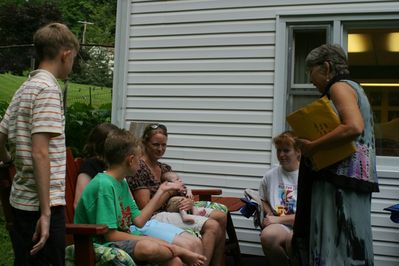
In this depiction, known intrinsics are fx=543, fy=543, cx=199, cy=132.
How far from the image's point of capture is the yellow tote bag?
2836 mm

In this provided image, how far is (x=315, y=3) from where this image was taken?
15.4ft

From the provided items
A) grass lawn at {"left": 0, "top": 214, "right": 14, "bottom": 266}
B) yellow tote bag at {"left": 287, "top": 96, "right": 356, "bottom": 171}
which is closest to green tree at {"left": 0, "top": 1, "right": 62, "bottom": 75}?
grass lawn at {"left": 0, "top": 214, "right": 14, "bottom": 266}

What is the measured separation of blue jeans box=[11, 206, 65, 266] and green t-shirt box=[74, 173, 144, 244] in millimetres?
516

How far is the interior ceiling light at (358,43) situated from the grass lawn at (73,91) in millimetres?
8923

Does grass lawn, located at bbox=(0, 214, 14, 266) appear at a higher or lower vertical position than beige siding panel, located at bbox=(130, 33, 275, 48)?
lower

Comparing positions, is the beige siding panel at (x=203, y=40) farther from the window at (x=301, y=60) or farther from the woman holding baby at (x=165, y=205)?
the woman holding baby at (x=165, y=205)

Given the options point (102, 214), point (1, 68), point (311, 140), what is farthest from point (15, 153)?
point (1, 68)

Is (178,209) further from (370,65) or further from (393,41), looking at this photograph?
(393,41)

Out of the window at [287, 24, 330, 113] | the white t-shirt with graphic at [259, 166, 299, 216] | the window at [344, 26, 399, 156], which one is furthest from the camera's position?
the window at [287, 24, 330, 113]

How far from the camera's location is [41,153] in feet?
7.11

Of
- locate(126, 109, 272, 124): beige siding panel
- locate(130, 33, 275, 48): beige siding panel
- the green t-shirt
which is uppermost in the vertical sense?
locate(130, 33, 275, 48): beige siding panel

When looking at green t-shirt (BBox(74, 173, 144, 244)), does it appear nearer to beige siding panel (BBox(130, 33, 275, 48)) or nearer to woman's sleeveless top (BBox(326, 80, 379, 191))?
woman's sleeveless top (BBox(326, 80, 379, 191))

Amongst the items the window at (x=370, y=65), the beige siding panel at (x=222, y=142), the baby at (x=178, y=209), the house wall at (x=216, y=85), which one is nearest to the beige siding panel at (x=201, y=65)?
the house wall at (x=216, y=85)

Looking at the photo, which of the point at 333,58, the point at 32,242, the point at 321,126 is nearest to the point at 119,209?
the point at 32,242
